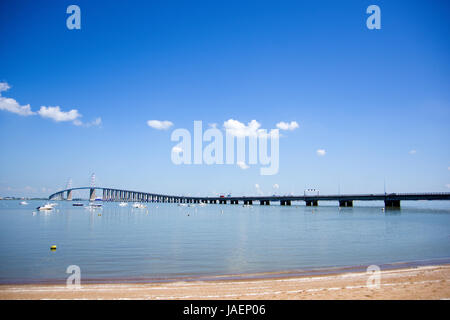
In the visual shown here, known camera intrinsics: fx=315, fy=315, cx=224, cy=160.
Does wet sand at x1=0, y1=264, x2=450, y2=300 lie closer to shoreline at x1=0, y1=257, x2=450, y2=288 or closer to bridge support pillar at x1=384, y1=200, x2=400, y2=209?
shoreline at x1=0, y1=257, x2=450, y2=288

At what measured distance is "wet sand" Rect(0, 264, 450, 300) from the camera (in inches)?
516

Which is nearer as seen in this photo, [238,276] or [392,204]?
[238,276]

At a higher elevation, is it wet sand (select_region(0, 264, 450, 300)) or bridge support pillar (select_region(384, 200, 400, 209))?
wet sand (select_region(0, 264, 450, 300))

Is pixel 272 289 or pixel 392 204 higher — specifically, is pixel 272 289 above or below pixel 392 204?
above

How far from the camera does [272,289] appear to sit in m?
14.6

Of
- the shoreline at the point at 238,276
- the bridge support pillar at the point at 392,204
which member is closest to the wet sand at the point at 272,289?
the shoreline at the point at 238,276

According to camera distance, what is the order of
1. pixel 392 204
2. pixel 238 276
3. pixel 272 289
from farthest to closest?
pixel 392 204, pixel 238 276, pixel 272 289

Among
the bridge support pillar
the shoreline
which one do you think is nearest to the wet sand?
the shoreline

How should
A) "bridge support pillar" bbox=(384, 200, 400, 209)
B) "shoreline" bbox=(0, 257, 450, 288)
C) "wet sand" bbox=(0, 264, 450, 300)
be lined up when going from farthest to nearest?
"bridge support pillar" bbox=(384, 200, 400, 209) < "shoreline" bbox=(0, 257, 450, 288) < "wet sand" bbox=(0, 264, 450, 300)

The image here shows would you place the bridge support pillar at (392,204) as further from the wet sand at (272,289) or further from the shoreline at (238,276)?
the wet sand at (272,289)

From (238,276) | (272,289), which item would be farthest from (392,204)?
(272,289)

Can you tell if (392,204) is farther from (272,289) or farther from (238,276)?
(272,289)
